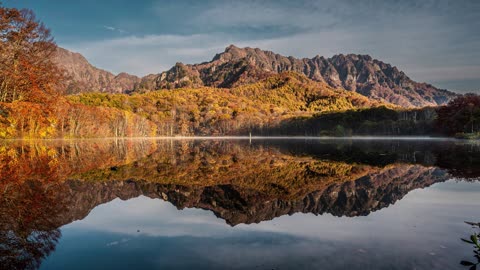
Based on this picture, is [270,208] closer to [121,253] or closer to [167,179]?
[121,253]

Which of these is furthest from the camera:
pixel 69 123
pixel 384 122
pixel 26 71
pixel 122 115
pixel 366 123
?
pixel 366 123

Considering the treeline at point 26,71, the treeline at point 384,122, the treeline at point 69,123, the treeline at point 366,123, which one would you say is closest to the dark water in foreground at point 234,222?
the treeline at point 26,71

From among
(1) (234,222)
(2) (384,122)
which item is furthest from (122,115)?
(1) (234,222)

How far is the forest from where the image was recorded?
2522 cm

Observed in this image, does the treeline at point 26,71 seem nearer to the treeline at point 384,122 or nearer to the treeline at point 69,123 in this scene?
the treeline at point 69,123

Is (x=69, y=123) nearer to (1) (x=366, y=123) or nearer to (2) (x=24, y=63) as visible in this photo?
(2) (x=24, y=63)

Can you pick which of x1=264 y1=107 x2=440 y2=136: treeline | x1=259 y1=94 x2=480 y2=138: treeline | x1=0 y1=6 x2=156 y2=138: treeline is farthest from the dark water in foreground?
x1=264 y1=107 x2=440 y2=136: treeline

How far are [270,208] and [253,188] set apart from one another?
279 centimetres

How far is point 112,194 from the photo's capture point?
432 inches

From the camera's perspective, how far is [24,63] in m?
24.2

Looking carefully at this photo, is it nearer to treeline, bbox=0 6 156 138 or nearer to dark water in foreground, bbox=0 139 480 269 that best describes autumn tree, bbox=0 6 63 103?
treeline, bbox=0 6 156 138

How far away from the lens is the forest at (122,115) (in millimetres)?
25219

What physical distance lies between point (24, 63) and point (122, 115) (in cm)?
9319

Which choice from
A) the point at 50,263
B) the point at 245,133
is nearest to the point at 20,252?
the point at 50,263
